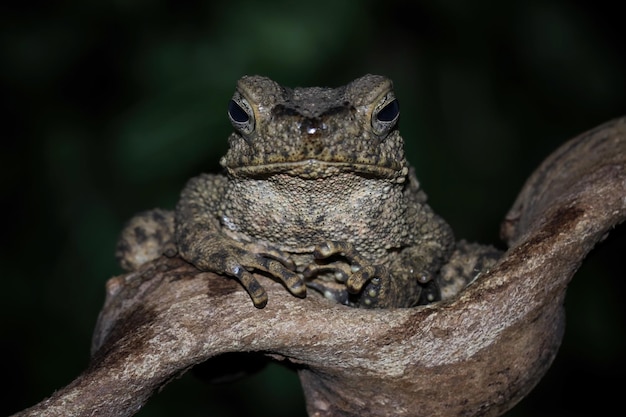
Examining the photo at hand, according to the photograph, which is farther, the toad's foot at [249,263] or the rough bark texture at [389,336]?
the toad's foot at [249,263]

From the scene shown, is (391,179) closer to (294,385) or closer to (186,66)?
(186,66)

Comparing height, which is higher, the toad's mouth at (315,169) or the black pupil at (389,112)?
the black pupil at (389,112)

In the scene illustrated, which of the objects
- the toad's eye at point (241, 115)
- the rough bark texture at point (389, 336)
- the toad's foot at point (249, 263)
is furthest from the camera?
the toad's eye at point (241, 115)

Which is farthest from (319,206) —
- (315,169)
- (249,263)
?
(249,263)

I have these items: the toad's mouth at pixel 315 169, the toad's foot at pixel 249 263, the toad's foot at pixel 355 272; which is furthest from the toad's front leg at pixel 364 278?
the toad's mouth at pixel 315 169

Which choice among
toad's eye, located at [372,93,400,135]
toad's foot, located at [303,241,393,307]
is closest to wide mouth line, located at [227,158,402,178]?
toad's eye, located at [372,93,400,135]

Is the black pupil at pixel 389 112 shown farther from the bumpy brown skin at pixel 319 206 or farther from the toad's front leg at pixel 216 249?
the toad's front leg at pixel 216 249

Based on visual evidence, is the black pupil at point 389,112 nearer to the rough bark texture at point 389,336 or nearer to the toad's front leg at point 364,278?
the toad's front leg at point 364,278

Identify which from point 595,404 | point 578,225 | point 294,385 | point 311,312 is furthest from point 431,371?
point 595,404

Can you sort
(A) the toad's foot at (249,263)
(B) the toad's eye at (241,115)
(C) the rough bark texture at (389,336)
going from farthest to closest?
(B) the toad's eye at (241,115), (A) the toad's foot at (249,263), (C) the rough bark texture at (389,336)

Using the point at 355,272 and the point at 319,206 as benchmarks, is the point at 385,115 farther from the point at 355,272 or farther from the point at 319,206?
the point at 355,272

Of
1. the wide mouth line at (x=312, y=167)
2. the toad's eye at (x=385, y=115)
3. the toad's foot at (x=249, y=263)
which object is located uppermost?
the toad's eye at (x=385, y=115)
